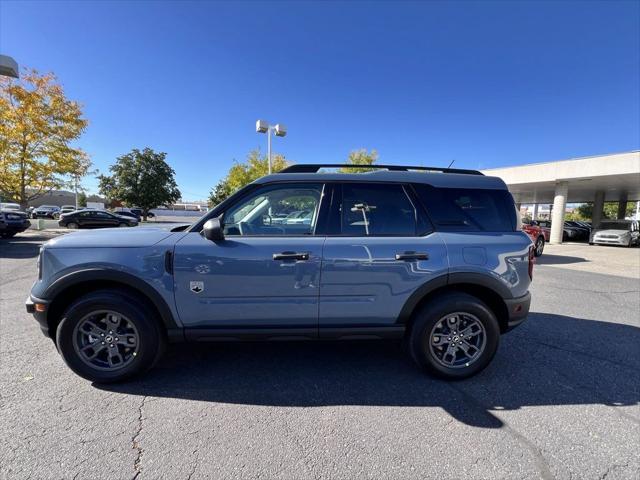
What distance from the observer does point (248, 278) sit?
2.78 m

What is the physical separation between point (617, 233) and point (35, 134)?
33284mm

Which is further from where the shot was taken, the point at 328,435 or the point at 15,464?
the point at 328,435

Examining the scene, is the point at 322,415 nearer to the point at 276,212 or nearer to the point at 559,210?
the point at 276,212

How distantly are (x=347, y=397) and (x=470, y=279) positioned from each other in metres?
1.54

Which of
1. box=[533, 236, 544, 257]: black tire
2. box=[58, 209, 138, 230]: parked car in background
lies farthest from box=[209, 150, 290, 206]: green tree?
box=[533, 236, 544, 257]: black tire

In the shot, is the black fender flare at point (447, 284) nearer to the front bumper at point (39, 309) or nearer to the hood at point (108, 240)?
the hood at point (108, 240)

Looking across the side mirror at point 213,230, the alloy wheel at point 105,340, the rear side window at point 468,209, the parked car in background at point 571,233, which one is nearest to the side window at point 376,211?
the rear side window at point 468,209

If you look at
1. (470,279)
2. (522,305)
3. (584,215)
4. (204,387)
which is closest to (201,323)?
(204,387)

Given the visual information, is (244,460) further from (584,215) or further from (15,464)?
(584,215)

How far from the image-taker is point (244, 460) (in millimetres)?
2074

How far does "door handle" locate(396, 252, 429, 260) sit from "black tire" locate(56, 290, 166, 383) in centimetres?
226

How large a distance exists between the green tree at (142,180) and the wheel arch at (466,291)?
43.8 meters

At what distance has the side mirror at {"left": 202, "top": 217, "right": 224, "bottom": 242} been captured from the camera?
2664 mm

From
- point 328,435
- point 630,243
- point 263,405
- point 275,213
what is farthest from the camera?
point 630,243
